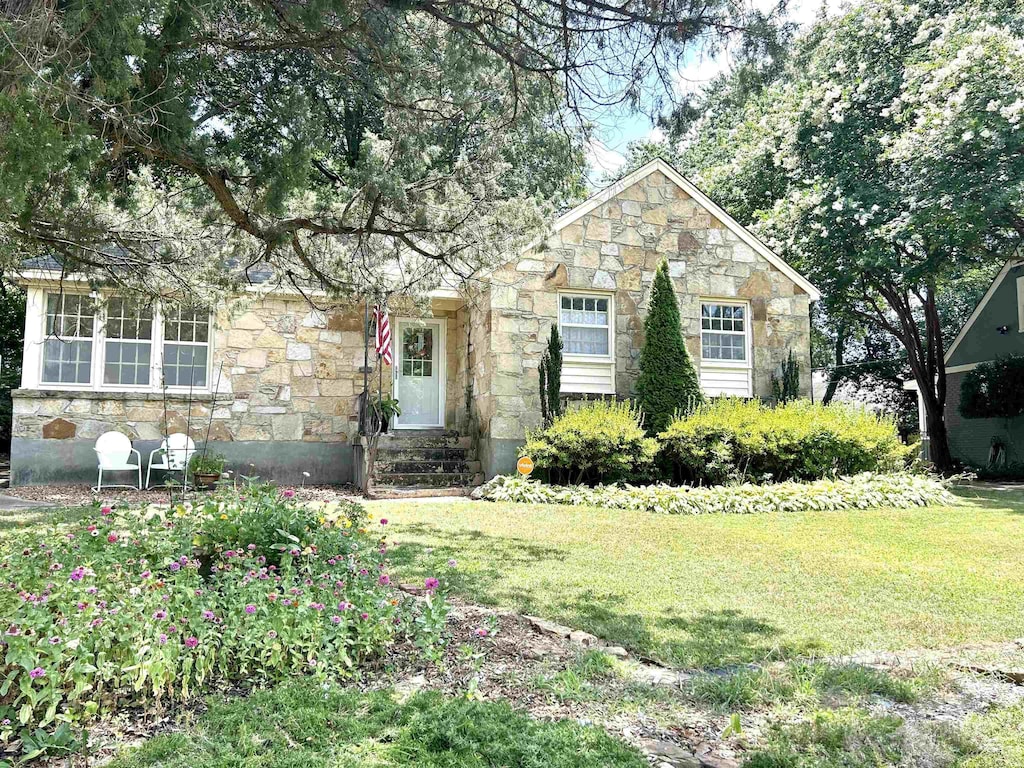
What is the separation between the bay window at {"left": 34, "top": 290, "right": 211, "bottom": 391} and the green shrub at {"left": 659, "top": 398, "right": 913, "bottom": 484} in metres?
6.92

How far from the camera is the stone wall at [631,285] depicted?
34.9ft

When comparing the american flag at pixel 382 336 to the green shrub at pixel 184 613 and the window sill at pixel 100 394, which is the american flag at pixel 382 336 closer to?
the window sill at pixel 100 394

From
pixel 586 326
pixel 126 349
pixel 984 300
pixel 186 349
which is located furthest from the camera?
pixel 984 300

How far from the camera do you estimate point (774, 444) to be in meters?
9.79

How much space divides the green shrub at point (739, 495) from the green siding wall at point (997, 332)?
8.55 metres

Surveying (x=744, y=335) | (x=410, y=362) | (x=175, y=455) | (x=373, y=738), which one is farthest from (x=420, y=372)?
(x=373, y=738)

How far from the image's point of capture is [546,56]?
4.74 m

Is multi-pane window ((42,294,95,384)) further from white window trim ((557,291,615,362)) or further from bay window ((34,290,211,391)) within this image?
white window trim ((557,291,615,362))

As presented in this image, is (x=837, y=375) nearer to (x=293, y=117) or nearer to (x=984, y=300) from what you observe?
(x=984, y=300)

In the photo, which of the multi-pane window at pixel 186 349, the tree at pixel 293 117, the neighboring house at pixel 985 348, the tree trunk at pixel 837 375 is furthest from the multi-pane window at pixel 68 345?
the tree trunk at pixel 837 375

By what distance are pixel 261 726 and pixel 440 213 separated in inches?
151

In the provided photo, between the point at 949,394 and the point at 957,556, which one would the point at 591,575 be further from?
the point at 949,394

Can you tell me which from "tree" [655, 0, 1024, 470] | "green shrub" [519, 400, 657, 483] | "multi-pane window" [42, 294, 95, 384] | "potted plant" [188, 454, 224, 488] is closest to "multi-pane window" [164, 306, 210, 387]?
"multi-pane window" [42, 294, 95, 384]

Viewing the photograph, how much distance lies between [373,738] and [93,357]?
32.6ft
